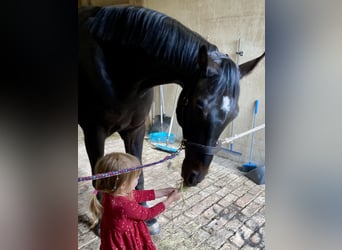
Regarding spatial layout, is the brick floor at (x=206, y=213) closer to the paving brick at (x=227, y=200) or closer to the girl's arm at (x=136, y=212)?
the paving brick at (x=227, y=200)

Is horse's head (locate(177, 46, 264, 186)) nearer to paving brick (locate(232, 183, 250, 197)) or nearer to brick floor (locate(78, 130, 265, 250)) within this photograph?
brick floor (locate(78, 130, 265, 250))

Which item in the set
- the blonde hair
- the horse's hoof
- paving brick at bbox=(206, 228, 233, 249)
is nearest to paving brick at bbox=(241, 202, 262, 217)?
paving brick at bbox=(206, 228, 233, 249)

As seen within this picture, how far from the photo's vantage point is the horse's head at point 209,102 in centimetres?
71

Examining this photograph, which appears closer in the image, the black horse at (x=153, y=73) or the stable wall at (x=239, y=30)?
the black horse at (x=153, y=73)

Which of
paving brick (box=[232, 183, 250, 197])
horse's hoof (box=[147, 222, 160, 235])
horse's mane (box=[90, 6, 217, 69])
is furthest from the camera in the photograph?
paving brick (box=[232, 183, 250, 197])

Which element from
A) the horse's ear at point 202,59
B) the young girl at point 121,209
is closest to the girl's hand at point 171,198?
the young girl at point 121,209

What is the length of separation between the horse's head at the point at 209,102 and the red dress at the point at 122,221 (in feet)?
0.72

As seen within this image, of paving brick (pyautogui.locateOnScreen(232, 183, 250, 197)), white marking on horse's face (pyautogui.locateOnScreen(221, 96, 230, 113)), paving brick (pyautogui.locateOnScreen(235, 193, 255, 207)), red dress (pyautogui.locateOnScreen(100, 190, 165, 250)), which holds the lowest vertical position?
paving brick (pyautogui.locateOnScreen(235, 193, 255, 207))

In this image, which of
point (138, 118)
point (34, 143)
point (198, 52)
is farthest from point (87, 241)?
point (34, 143)

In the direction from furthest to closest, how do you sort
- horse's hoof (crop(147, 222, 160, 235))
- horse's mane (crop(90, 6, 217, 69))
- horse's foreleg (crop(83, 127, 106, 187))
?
horse's hoof (crop(147, 222, 160, 235)) < horse's foreleg (crop(83, 127, 106, 187)) < horse's mane (crop(90, 6, 217, 69))

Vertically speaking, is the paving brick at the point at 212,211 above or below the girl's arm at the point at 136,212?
below

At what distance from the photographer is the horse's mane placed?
0.78 meters

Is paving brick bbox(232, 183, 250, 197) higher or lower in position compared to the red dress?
lower

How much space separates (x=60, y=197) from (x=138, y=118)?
3.11 feet
